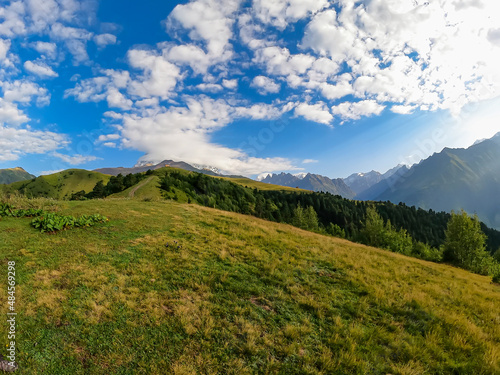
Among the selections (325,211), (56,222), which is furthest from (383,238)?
(325,211)

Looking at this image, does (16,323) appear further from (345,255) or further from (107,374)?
(345,255)

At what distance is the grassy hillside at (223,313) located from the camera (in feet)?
19.9

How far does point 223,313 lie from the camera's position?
26.2 feet

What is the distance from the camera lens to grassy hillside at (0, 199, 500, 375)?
6.07 metres

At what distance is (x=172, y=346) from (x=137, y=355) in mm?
907

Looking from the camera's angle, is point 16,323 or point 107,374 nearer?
point 107,374

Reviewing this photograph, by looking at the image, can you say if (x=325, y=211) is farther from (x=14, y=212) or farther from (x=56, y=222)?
(x=14, y=212)

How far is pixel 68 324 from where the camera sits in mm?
6797

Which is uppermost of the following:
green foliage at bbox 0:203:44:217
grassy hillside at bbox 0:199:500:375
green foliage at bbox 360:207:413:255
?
green foliage at bbox 0:203:44:217

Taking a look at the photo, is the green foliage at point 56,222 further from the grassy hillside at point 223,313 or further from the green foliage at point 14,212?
the green foliage at point 14,212

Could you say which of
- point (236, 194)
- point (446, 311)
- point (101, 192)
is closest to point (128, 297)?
point (446, 311)

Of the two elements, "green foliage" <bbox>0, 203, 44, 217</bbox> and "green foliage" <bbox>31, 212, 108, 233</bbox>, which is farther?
"green foliage" <bbox>0, 203, 44, 217</bbox>

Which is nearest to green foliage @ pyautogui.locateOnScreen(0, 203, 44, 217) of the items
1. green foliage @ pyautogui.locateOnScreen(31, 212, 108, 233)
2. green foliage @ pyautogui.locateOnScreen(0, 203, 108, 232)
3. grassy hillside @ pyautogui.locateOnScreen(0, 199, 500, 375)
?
green foliage @ pyautogui.locateOnScreen(0, 203, 108, 232)

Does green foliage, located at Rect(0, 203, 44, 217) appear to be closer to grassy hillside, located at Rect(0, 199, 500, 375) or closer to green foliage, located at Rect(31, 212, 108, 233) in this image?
grassy hillside, located at Rect(0, 199, 500, 375)
